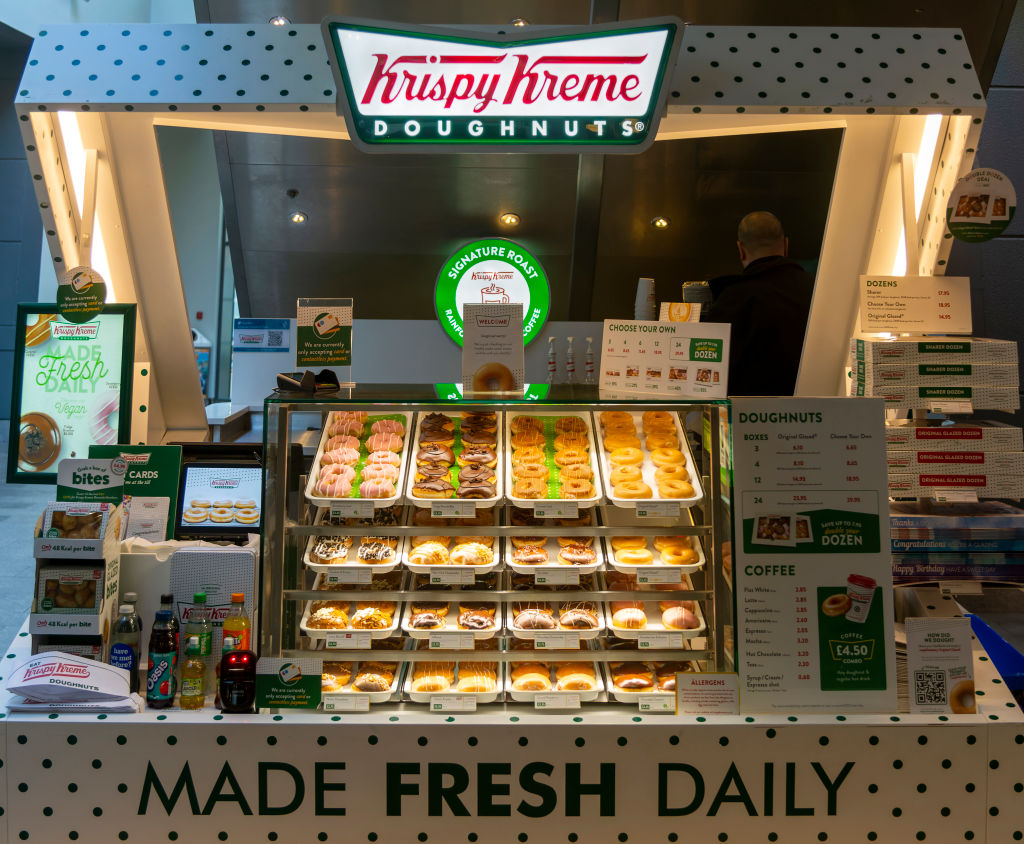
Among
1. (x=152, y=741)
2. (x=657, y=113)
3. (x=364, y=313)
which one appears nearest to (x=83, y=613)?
(x=152, y=741)

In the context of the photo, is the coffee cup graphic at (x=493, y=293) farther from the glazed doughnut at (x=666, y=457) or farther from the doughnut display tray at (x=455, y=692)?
the doughnut display tray at (x=455, y=692)

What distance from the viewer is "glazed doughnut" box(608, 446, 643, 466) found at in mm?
2717

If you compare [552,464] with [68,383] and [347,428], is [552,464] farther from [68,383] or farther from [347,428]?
[68,383]

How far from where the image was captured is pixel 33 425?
3.27 meters

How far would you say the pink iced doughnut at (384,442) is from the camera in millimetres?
2799

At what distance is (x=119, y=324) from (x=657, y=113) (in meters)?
2.15

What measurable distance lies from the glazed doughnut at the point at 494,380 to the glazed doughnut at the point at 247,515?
132 cm

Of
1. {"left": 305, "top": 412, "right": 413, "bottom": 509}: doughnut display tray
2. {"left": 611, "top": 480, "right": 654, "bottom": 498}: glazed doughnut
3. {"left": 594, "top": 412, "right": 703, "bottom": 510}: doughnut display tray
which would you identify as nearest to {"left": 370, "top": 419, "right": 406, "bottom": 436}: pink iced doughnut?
{"left": 305, "top": 412, "right": 413, "bottom": 509}: doughnut display tray

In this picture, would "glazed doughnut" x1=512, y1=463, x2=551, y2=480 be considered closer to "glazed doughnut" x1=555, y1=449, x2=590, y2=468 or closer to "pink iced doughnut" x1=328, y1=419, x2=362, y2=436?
"glazed doughnut" x1=555, y1=449, x2=590, y2=468

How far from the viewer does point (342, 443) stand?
2.83m

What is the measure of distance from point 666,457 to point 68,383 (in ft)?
7.36

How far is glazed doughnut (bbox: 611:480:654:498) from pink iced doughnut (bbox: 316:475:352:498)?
2.60ft

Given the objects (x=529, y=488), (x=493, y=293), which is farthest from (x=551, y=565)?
(x=493, y=293)

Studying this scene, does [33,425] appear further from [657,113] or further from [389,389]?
[657,113]
